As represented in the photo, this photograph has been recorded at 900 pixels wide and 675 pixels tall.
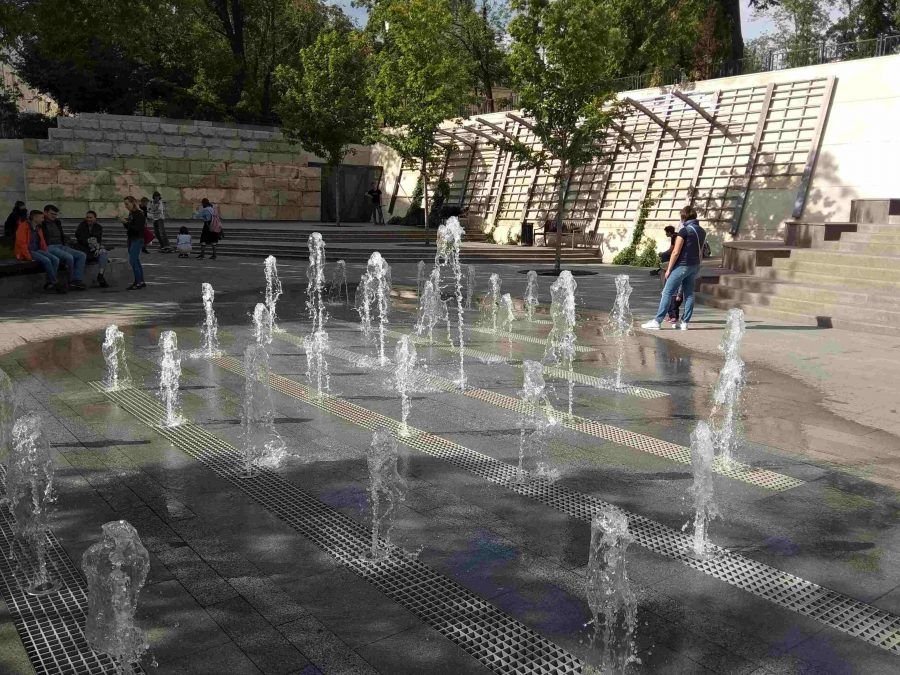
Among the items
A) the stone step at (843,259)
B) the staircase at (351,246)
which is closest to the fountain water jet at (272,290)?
the staircase at (351,246)

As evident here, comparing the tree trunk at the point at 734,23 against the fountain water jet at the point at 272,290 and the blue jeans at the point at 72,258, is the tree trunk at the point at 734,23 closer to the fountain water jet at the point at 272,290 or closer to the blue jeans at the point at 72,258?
the fountain water jet at the point at 272,290

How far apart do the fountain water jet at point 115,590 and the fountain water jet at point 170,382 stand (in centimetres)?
337

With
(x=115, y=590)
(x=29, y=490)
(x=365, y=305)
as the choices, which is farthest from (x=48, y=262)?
(x=115, y=590)

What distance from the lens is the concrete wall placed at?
2517cm

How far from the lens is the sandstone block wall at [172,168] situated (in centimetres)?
2602

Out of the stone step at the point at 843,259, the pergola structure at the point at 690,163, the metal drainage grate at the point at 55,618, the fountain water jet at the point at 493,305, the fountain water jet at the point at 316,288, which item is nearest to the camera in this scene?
the metal drainage grate at the point at 55,618

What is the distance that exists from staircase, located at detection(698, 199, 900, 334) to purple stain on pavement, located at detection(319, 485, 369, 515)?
899 centimetres

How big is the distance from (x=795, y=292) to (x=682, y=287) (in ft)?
8.06

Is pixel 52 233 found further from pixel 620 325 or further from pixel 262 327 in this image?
pixel 620 325

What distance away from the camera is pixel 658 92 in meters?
23.0

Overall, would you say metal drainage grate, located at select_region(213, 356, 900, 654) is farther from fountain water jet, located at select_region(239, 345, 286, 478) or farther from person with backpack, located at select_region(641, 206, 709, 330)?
person with backpack, located at select_region(641, 206, 709, 330)

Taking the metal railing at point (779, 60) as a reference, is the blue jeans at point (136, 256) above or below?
below

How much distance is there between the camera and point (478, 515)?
464cm

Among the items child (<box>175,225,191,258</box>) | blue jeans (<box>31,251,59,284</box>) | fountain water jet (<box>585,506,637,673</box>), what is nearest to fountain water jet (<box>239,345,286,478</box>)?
fountain water jet (<box>585,506,637,673</box>)
